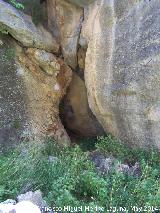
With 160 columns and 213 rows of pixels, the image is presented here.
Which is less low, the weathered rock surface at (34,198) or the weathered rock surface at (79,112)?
the weathered rock surface at (79,112)

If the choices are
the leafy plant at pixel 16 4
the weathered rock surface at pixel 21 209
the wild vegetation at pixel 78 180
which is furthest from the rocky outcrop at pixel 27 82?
the weathered rock surface at pixel 21 209

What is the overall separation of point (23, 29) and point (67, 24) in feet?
3.44

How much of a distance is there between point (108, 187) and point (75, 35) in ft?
12.8

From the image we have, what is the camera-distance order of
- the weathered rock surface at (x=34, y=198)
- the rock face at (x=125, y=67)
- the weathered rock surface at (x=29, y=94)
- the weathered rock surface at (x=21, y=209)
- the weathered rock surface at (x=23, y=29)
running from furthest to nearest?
the weathered rock surface at (x=23, y=29), the weathered rock surface at (x=29, y=94), the rock face at (x=125, y=67), the weathered rock surface at (x=34, y=198), the weathered rock surface at (x=21, y=209)

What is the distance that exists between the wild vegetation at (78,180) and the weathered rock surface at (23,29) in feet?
7.86

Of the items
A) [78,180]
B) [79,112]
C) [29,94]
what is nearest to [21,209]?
[78,180]

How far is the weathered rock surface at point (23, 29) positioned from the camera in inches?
317

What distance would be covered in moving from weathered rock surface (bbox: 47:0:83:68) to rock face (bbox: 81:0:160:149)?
461 mm

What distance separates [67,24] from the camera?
8773 mm

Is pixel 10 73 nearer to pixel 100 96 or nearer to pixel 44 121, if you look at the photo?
pixel 44 121

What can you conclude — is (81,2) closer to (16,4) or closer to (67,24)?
(67,24)

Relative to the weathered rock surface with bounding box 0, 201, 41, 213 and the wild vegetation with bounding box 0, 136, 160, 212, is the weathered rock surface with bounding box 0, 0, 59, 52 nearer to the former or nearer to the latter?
the wild vegetation with bounding box 0, 136, 160, 212

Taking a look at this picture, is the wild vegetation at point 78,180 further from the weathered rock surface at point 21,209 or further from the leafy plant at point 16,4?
the leafy plant at point 16,4

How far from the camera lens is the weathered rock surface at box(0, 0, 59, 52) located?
8048 millimetres
